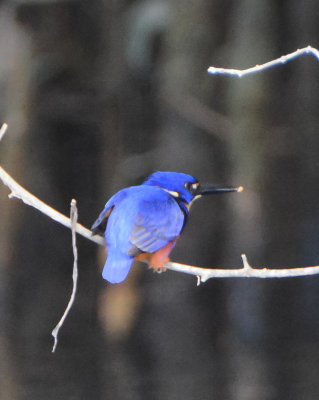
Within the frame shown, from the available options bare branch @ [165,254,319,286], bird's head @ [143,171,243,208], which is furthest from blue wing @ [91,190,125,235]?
bird's head @ [143,171,243,208]

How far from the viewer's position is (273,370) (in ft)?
14.2

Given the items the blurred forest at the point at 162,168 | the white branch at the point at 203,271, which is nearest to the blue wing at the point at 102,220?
the white branch at the point at 203,271

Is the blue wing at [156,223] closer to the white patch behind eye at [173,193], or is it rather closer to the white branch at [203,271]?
the white patch behind eye at [173,193]

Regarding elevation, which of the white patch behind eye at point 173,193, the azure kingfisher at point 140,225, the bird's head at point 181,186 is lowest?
the azure kingfisher at point 140,225

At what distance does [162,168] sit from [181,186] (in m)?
0.55

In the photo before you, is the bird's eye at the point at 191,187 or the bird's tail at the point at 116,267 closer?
the bird's tail at the point at 116,267

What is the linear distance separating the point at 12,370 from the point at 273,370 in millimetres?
1272

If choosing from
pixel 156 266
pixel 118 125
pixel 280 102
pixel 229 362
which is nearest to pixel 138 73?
pixel 118 125

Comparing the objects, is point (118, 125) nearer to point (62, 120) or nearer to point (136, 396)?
point (62, 120)

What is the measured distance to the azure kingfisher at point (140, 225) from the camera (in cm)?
270

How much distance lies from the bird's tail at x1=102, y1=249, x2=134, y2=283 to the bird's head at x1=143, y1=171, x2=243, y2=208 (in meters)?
0.58

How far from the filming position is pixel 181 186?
3.27 meters

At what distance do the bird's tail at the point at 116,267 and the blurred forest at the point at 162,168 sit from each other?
1.16m

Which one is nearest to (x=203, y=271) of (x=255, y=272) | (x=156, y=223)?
(x=255, y=272)
